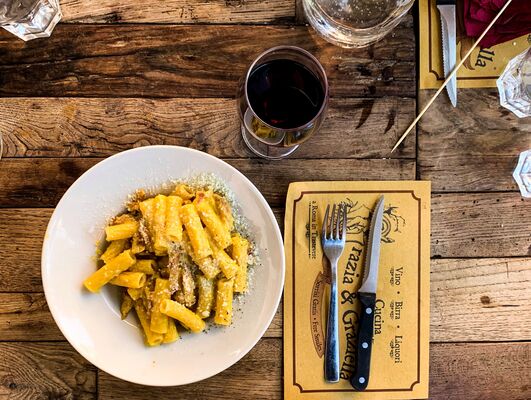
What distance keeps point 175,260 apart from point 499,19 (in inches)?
28.4

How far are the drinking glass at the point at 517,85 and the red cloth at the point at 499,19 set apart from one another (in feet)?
0.17

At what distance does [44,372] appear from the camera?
109cm

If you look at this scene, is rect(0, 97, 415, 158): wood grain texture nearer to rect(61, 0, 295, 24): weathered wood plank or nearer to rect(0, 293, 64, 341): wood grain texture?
rect(61, 0, 295, 24): weathered wood plank

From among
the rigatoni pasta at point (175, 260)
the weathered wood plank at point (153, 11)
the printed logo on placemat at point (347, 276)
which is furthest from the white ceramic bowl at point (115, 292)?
the weathered wood plank at point (153, 11)

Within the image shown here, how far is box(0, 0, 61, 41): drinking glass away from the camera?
3.43 ft

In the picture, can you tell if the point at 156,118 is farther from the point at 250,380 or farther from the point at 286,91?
the point at 250,380

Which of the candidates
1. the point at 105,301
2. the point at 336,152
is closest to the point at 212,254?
the point at 105,301

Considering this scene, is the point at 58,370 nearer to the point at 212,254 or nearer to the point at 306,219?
the point at 212,254

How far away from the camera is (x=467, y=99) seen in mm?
1117

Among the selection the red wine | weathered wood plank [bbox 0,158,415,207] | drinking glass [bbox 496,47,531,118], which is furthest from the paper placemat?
the red wine

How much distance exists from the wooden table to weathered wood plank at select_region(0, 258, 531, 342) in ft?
0.43

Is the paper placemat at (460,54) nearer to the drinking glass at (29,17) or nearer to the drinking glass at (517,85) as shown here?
the drinking glass at (517,85)

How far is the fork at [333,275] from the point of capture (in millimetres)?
1078

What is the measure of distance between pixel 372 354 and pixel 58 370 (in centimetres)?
58
